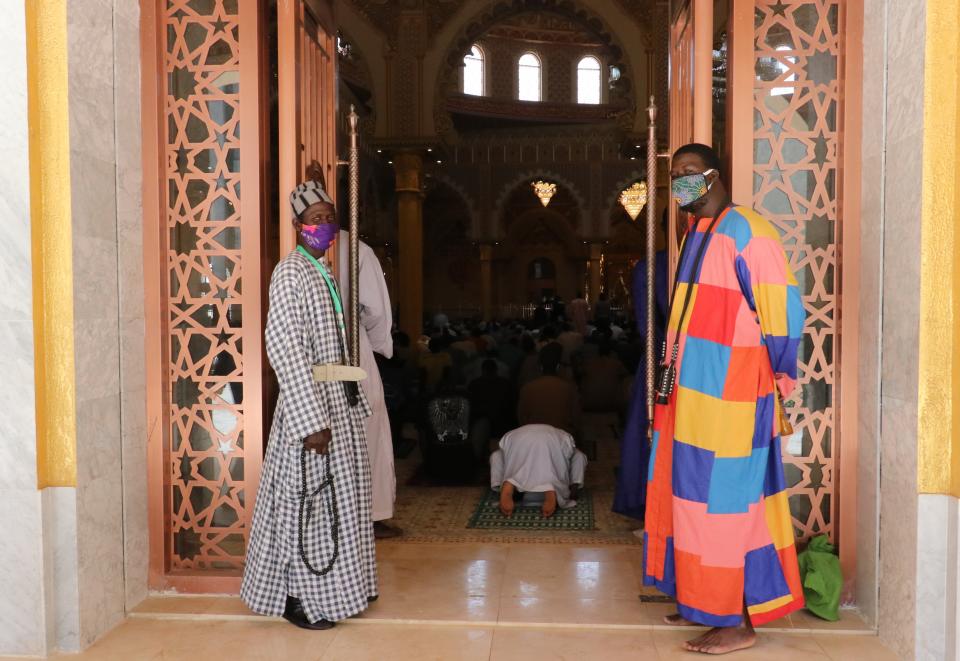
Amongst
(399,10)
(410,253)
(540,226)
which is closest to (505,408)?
(410,253)

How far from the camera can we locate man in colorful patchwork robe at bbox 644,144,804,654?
253 cm

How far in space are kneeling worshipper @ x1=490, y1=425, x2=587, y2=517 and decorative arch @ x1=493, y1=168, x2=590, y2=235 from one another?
12.3 meters

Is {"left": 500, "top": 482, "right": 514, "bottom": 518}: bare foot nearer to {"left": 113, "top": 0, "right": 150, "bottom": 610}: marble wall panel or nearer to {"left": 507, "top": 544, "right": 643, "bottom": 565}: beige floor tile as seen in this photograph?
{"left": 507, "top": 544, "right": 643, "bottom": 565}: beige floor tile

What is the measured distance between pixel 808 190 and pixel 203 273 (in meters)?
2.32

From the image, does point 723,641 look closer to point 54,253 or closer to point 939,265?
point 939,265

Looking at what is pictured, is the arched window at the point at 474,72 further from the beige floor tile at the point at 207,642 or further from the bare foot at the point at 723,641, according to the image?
the bare foot at the point at 723,641

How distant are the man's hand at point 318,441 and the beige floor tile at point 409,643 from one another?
2.08ft

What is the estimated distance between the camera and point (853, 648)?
265cm

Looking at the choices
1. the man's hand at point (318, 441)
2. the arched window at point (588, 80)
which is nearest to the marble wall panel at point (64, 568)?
the man's hand at point (318, 441)

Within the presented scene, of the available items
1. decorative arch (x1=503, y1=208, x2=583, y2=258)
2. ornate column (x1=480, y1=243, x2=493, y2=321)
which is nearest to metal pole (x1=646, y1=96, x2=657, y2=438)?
ornate column (x1=480, y1=243, x2=493, y2=321)

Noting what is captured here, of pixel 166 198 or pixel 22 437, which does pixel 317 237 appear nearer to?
pixel 166 198

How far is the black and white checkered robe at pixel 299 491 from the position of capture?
8.98ft

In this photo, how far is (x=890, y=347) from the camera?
8.90 ft

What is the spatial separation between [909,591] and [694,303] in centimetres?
110
